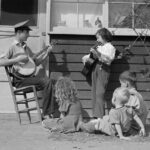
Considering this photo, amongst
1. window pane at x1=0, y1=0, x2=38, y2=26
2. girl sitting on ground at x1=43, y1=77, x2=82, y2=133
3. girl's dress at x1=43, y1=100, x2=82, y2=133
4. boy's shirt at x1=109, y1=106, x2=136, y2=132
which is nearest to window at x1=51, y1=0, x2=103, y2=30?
window pane at x1=0, y1=0, x2=38, y2=26

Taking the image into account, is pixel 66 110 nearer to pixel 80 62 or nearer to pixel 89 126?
pixel 89 126

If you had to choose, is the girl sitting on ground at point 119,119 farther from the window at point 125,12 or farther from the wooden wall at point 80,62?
the window at point 125,12

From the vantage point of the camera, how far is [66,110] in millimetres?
7031

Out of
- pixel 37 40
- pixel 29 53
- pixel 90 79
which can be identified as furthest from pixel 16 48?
pixel 90 79

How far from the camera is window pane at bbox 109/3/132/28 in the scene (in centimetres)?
868

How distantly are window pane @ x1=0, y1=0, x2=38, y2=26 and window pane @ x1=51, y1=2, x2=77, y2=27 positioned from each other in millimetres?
376

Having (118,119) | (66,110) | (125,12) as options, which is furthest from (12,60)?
(125,12)

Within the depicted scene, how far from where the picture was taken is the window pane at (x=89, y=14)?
8.69 m

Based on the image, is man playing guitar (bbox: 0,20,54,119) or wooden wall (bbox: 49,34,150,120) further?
wooden wall (bbox: 49,34,150,120)

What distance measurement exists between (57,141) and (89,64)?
2.04 meters

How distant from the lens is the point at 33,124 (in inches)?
301

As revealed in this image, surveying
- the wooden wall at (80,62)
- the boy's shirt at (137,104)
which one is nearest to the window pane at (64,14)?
the wooden wall at (80,62)

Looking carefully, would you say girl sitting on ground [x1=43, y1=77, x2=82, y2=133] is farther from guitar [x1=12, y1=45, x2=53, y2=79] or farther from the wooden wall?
the wooden wall

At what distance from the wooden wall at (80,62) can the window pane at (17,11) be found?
679mm
